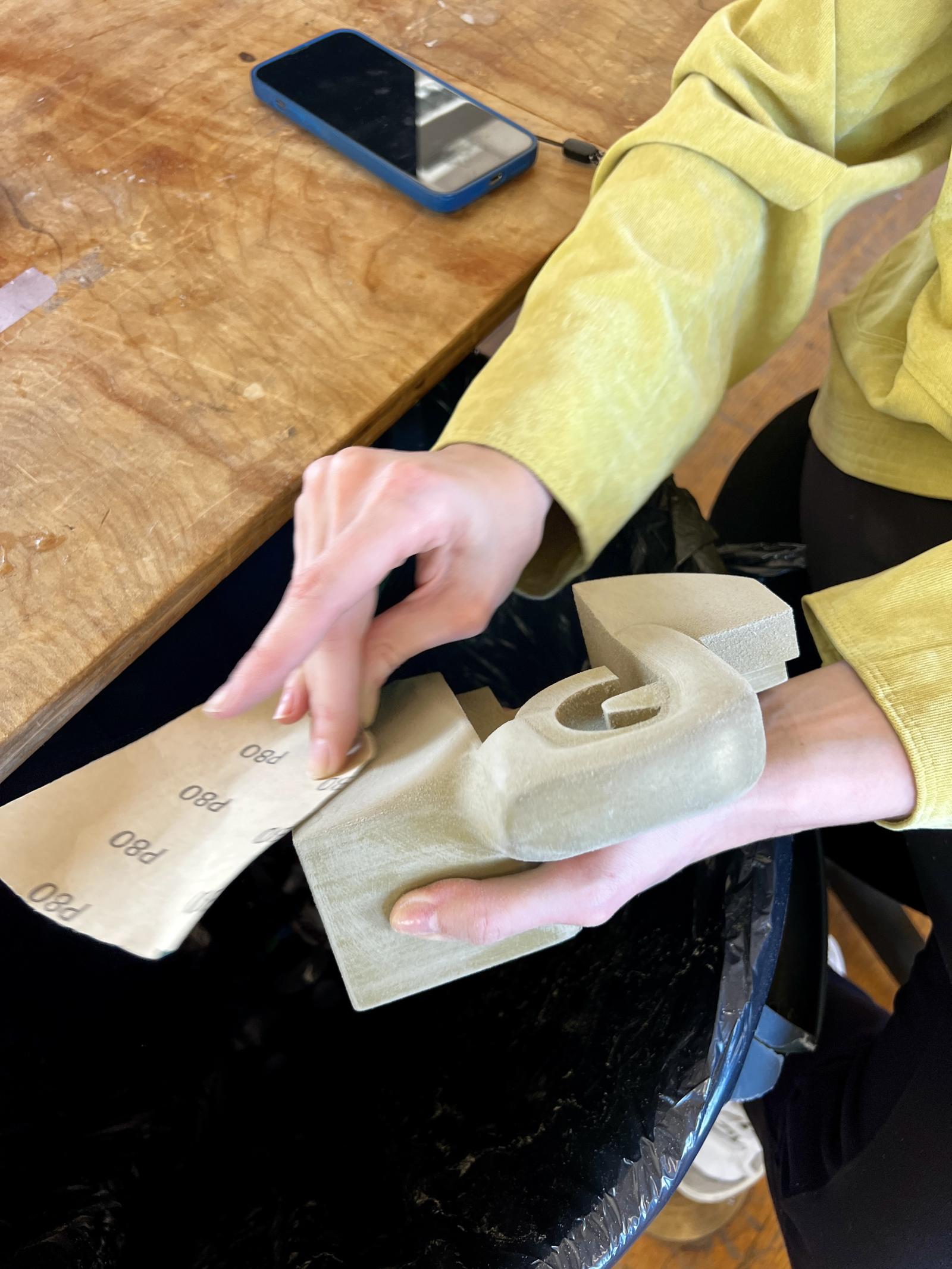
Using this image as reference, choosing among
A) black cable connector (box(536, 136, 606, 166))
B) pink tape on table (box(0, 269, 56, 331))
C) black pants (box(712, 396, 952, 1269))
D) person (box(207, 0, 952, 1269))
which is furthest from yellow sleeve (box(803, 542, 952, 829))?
pink tape on table (box(0, 269, 56, 331))

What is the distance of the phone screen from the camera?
0.56 metres

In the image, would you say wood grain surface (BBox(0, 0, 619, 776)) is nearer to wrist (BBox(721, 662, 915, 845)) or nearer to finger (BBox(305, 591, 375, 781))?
finger (BBox(305, 591, 375, 781))

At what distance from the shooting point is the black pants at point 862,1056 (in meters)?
0.52

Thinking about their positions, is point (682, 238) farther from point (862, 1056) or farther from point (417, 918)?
point (862, 1056)

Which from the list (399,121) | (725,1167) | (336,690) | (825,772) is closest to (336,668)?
(336,690)

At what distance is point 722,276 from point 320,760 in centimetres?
36

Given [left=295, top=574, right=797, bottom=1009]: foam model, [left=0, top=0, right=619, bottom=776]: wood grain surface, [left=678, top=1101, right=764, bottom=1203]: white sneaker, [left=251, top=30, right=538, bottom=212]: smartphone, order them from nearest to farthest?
1. [left=295, top=574, right=797, bottom=1009]: foam model
2. [left=0, top=0, right=619, bottom=776]: wood grain surface
3. [left=251, top=30, right=538, bottom=212]: smartphone
4. [left=678, top=1101, right=764, bottom=1203]: white sneaker

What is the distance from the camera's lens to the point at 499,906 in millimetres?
427

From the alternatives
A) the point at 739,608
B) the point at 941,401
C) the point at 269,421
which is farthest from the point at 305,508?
the point at 941,401

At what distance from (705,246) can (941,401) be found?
0.53ft

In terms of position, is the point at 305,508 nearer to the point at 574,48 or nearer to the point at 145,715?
the point at 145,715

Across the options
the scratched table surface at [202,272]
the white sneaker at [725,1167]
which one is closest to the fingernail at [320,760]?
the scratched table surface at [202,272]

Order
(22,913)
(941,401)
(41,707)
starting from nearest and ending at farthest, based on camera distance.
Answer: (41,707) → (941,401) → (22,913)

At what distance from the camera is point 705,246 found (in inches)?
19.7
